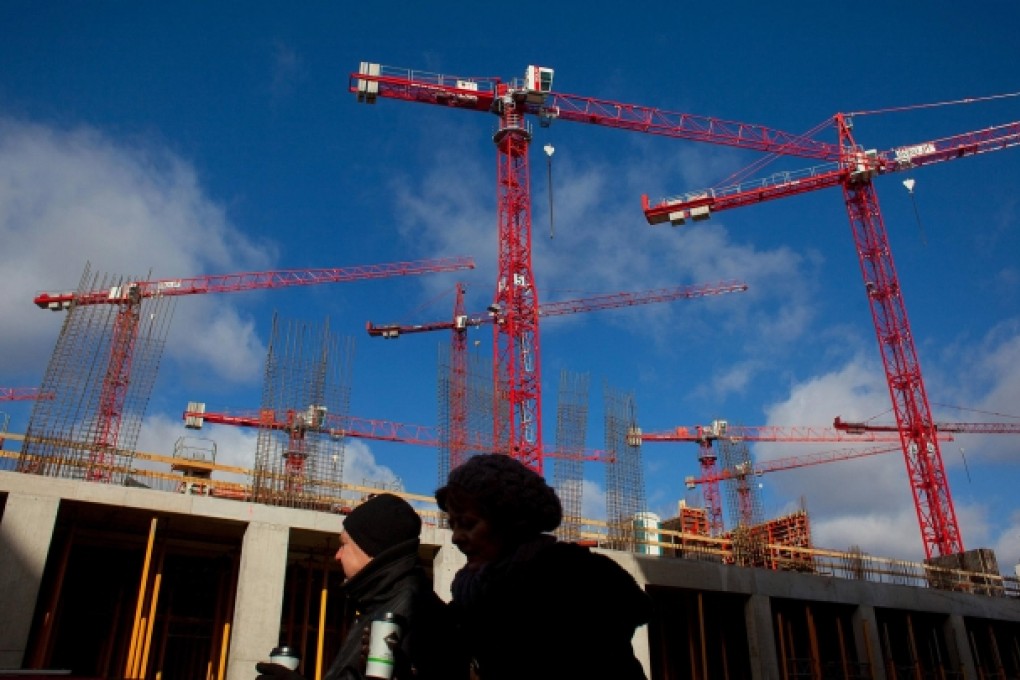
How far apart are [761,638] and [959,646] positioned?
6.88 metres

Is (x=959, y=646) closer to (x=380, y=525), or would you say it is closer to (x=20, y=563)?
(x=20, y=563)

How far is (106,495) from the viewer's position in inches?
492

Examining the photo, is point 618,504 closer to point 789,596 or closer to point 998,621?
point 789,596

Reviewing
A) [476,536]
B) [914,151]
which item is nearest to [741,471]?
[914,151]

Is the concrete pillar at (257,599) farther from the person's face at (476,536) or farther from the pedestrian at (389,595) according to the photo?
the person's face at (476,536)

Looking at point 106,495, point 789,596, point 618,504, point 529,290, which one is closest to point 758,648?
point 789,596

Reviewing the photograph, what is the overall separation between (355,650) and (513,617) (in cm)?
58

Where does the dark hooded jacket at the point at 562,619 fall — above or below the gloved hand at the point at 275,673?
above

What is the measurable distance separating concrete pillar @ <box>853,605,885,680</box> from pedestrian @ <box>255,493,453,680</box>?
18510 mm

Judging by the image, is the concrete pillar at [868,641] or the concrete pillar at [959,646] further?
the concrete pillar at [959,646]

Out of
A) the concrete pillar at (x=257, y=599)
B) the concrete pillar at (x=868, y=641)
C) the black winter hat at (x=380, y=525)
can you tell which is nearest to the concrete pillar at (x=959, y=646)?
the concrete pillar at (x=868, y=641)

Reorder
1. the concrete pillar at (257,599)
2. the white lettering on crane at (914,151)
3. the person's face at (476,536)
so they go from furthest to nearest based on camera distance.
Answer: the white lettering on crane at (914,151) → the concrete pillar at (257,599) → the person's face at (476,536)

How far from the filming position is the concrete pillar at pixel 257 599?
11930 millimetres

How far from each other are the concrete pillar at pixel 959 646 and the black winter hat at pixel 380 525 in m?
21.5
